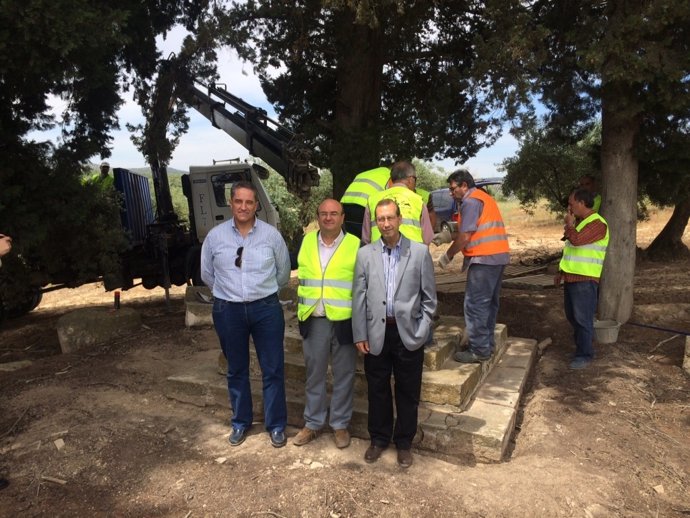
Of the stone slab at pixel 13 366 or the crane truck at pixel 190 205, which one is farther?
the crane truck at pixel 190 205

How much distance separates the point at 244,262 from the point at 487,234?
206 centimetres

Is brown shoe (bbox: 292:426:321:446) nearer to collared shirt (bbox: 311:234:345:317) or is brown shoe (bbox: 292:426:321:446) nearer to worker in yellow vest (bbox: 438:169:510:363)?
collared shirt (bbox: 311:234:345:317)

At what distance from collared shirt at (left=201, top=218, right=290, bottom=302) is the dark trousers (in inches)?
35.5

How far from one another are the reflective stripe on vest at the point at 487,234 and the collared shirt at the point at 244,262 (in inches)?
65.9

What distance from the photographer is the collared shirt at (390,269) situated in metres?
3.26

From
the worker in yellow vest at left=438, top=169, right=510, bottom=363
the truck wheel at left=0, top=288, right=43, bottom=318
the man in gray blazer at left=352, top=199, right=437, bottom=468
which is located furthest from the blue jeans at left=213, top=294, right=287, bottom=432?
the truck wheel at left=0, top=288, right=43, bottom=318

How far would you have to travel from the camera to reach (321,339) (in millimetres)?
3535

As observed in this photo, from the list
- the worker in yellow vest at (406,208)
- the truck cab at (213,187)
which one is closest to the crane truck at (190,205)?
the truck cab at (213,187)

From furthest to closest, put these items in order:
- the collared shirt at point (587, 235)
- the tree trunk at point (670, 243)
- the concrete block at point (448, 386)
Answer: the tree trunk at point (670, 243) < the collared shirt at point (587, 235) < the concrete block at point (448, 386)

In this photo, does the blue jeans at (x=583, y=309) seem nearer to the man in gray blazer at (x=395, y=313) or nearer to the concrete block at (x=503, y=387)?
the concrete block at (x=503, y=387)

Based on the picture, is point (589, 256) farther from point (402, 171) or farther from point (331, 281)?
point (331, 281)

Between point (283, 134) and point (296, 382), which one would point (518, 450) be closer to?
point (296, 382)

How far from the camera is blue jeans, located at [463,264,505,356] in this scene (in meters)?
4.32

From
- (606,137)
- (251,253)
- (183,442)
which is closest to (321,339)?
(251,253)
